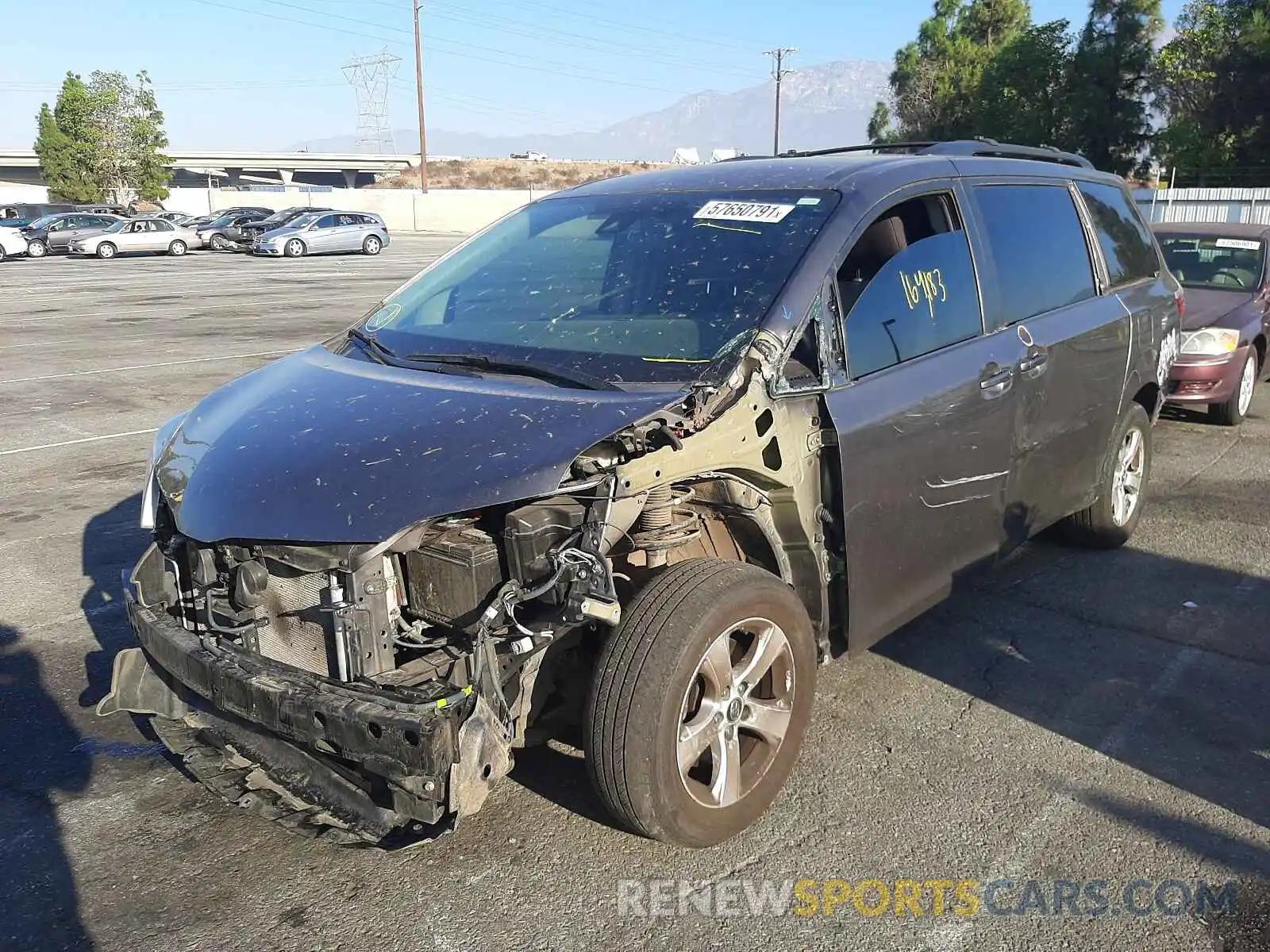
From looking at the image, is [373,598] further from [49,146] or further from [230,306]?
[49,146]

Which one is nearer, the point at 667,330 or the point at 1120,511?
the point at 667,330

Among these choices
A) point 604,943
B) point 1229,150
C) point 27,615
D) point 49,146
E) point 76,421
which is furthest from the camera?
point 49,146

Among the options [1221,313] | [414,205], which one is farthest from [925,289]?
[414,205]

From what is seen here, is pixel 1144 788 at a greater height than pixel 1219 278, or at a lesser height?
lesser

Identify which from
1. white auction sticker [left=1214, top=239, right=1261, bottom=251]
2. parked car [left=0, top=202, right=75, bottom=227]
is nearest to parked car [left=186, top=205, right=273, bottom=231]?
parked car [left=0, top=202, right=75, bottom=227]

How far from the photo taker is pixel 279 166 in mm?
110500

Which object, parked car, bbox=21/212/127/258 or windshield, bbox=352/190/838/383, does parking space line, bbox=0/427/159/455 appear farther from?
parked car, bbox=21/212/127/258

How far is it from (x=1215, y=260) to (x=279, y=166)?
11308 centimetres

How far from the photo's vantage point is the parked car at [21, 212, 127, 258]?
35125mm

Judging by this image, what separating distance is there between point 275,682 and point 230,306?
1778 cm

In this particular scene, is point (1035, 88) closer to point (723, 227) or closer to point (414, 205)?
point (414, 205)

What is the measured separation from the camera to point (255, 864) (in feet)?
10.1

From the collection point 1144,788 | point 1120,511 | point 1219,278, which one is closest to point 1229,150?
point 1219,278

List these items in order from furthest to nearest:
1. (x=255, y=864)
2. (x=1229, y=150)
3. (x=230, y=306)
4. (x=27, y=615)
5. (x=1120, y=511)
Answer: (x=1229, y=150), (x=230, y=306), (x=1120, y=511), (x=27, y=615), (x=255, y=864)
